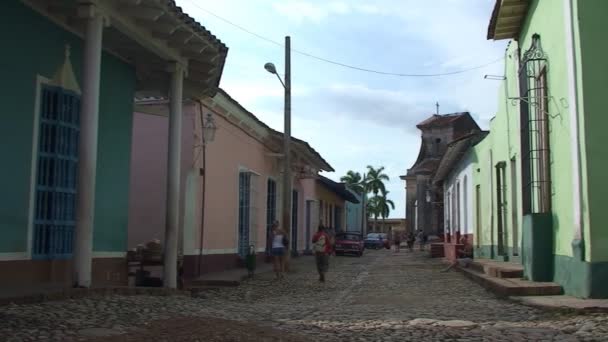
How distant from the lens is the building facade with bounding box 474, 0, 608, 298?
9031 mm

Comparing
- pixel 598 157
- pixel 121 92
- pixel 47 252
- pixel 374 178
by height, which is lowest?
pixel 47 252

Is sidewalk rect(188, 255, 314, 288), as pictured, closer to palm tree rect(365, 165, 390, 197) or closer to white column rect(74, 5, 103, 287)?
white column rect(74, 5, 103, 287)

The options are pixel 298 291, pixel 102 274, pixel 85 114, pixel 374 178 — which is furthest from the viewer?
pixel 374 178

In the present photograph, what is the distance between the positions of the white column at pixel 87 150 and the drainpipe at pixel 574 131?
6398mm

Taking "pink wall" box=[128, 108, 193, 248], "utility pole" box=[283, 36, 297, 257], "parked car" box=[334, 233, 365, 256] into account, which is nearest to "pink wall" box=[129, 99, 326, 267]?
"pink wall" box=[128, 108, 193, 248]

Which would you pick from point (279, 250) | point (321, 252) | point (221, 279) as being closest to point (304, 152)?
point (279, 250)

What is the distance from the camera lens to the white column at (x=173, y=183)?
10.5 metres

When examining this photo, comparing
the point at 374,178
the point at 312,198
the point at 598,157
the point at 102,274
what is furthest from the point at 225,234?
the point at 374,178

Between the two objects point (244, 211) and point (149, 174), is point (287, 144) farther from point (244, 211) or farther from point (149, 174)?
point (149, 174)

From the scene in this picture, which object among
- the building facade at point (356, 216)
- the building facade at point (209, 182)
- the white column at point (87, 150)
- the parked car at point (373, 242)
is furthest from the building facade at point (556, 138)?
Result: the building facade at point (356, 216)

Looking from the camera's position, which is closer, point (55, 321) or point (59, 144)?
point (55, 321)

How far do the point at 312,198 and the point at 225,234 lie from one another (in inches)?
533

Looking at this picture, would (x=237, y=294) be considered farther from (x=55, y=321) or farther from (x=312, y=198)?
(x=312, y=198)

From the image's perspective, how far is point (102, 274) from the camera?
10.3 m
